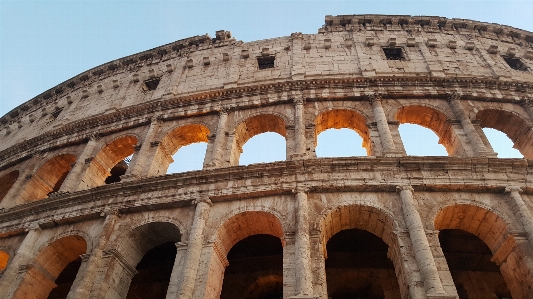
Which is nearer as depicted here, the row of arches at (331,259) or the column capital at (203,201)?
the row of arches at (331,259)

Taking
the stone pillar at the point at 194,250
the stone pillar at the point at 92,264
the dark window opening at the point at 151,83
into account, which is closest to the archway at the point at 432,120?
the stone pillar at the point at 194,250

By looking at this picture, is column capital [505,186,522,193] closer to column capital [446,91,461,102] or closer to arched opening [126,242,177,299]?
column capital [446,91,461,102]

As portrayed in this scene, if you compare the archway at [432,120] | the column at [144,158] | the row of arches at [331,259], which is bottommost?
the row of arches at [331,259]

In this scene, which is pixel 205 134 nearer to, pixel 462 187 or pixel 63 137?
pixel 63 137

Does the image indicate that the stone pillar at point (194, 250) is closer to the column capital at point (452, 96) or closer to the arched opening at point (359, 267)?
the arched opening at point (359, 267)

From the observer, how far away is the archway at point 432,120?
1249cm

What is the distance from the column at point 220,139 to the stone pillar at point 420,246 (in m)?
5.03

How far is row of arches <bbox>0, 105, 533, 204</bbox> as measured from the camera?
1227 centimetres

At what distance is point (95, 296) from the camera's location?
911 centimetres

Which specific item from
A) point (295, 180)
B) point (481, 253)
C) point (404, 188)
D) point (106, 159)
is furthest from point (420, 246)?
point (106, 159)

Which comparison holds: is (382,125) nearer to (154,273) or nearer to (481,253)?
(481,253)

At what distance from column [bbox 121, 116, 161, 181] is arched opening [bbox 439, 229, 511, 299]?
29.4 ft

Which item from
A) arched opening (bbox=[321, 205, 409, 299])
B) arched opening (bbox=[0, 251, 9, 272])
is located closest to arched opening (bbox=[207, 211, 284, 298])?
arched opening (bbox=[321, 205, 409, 299])

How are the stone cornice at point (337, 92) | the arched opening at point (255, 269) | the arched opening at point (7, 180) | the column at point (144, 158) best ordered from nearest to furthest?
the arched opening at point (255, 269) → the column at point (144, 158) → the stone cornice at point (337, 92) → the arched opening at point (7, 180)
